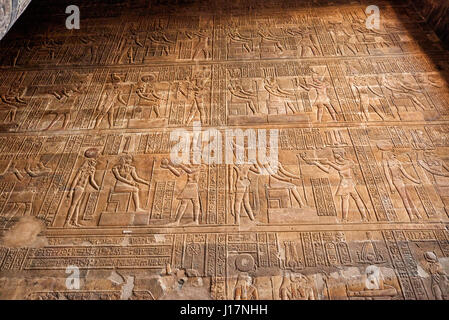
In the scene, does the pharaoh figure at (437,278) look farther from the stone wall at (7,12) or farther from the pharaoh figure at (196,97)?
the stone wall at (7,12)

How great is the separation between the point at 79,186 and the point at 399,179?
395 centimetres

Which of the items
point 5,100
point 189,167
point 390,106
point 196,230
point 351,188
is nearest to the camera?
point 196,230

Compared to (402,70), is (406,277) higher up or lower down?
lower down

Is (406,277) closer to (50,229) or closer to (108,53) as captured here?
(50,229)

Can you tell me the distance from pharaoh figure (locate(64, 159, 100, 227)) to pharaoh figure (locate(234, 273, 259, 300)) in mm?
1935

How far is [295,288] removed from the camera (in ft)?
10.8

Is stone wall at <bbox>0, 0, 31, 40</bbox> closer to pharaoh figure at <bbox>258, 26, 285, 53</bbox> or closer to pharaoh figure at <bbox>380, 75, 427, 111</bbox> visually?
pharaoh figure at <bbox>258, 26, 285, 53</bbox>

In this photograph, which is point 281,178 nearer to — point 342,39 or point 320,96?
point 320,96

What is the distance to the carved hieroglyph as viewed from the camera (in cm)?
345

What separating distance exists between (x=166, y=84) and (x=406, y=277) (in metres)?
4.30

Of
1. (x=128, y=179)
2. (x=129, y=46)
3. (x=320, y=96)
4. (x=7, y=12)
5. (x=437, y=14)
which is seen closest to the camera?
(x=7, y=12)

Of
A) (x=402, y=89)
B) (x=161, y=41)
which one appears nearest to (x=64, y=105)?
(x=161, y=41)
